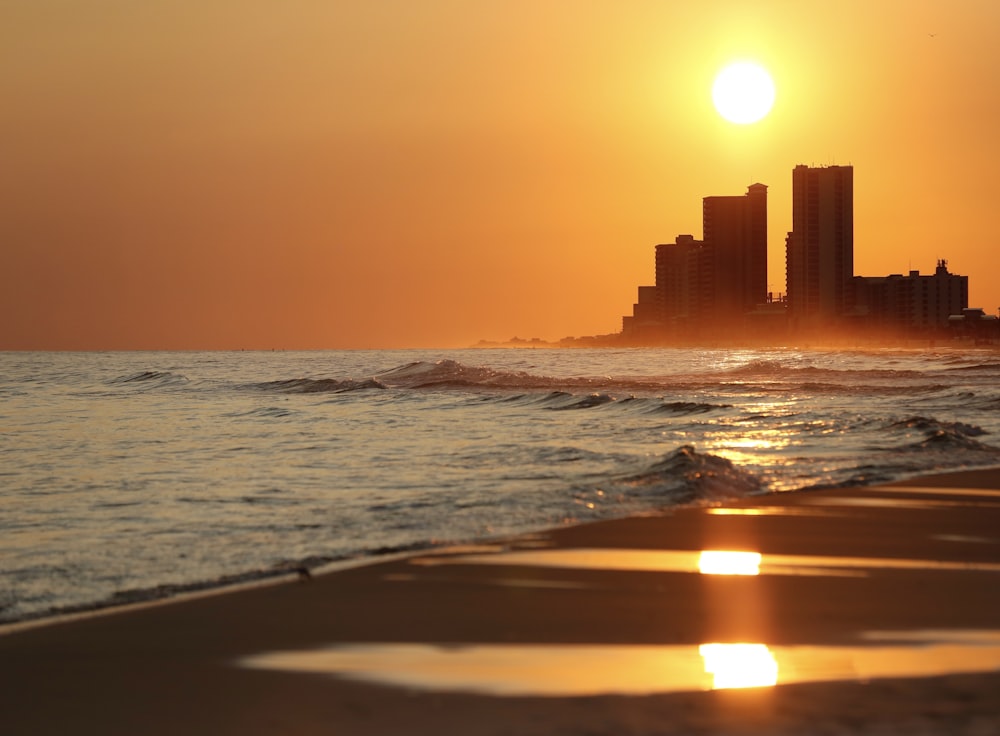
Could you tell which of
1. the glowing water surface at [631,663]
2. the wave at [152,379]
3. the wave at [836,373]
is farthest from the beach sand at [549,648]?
the wave at [152,379]

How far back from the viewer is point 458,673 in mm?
4367

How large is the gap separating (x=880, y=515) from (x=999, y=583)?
285 cm

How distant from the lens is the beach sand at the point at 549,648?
12.4 feet

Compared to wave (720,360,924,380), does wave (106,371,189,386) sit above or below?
above

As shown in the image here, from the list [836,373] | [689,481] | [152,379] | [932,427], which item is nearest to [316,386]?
[152,379]

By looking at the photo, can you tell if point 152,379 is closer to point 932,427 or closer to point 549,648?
point 932,427

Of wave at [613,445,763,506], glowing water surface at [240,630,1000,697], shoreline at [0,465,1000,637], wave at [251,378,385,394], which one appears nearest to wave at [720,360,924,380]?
wave at [251,378,385,394]

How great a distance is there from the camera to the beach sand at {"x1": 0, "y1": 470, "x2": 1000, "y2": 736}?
149 inches

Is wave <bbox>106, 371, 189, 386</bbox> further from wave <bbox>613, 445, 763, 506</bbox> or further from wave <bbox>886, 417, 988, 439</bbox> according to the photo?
wave <bbox>613, 445, 763, 506</bbox>

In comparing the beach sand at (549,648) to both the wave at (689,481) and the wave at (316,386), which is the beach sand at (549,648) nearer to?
the wave at (689,481)

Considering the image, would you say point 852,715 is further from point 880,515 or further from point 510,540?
point 880,515

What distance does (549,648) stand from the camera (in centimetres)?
A: 479

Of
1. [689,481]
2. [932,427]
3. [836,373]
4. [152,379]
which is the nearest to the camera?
[689,481]

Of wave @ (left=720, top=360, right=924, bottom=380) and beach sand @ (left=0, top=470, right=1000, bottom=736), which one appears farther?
wave @ (left=720, top=360, right=924, bottom=380)
